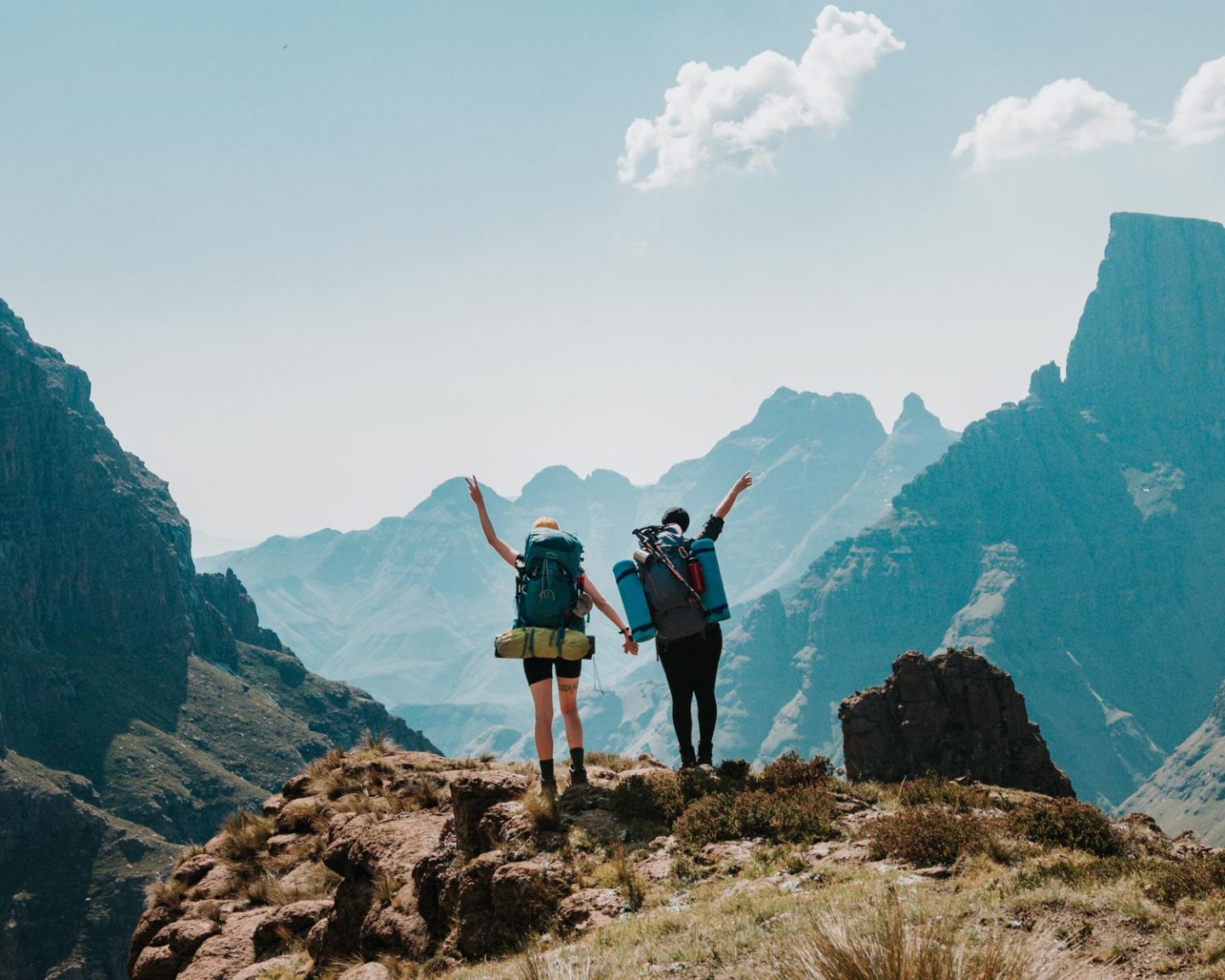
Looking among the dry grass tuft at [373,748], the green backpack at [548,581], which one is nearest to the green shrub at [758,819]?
the green backpack at [548,581]

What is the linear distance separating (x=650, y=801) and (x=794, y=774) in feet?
6.78

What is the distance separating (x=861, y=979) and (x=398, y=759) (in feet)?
45.3

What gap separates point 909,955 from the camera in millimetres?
5348

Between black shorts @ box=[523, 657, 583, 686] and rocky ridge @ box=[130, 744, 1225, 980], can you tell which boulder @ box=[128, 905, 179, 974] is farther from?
black shorts @ box=[523, 657, 583, 686]

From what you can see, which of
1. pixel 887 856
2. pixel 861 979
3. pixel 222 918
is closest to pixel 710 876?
pixel 887 856

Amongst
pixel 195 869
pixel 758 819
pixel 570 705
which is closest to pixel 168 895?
pixel 195 869

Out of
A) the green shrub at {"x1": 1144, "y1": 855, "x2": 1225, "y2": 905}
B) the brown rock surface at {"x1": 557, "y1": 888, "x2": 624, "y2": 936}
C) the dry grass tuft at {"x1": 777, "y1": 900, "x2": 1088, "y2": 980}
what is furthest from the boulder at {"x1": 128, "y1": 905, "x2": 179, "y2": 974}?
the green shrub at {"x1": 1144, "y1": 855, "x2": 1225, "y2": 905}

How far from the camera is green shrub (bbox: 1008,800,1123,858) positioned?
29.1ft

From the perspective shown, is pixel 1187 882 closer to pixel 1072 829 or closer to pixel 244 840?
pixel 1072 829

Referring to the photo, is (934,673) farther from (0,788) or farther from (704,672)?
(0,788)

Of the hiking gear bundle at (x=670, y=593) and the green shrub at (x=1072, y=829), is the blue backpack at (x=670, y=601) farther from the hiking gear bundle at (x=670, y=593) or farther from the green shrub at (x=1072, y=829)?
the green shrub at (x=1072, y=829)

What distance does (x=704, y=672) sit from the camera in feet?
43.5

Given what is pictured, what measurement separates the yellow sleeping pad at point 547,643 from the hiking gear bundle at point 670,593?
2.67ft

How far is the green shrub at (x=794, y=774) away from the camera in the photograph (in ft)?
39.6
